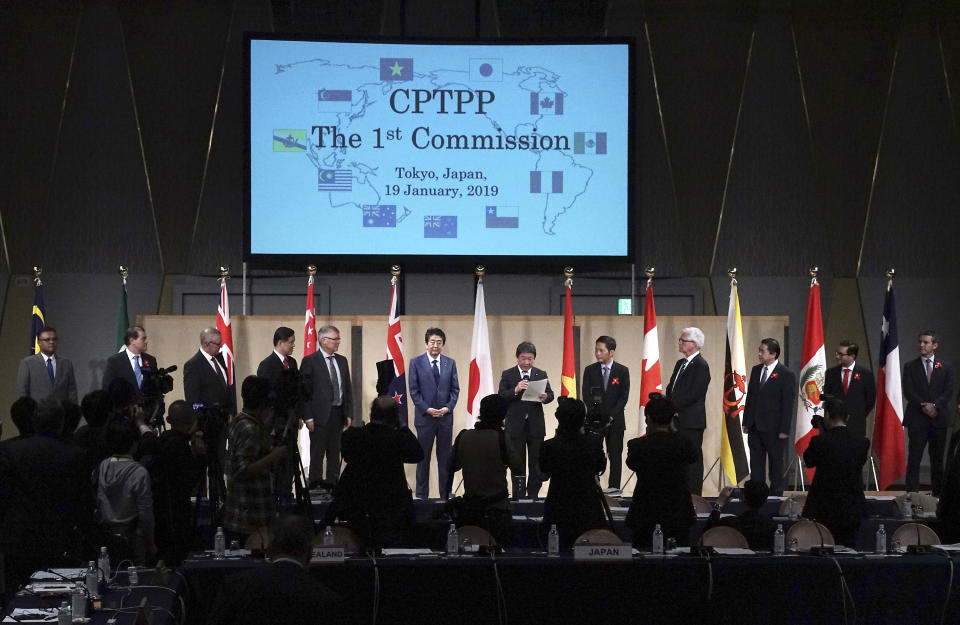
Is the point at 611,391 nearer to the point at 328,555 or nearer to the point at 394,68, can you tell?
the point at 394,68

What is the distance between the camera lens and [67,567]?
5.49 meters

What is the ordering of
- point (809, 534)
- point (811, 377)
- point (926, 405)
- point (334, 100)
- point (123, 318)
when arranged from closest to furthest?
point (809, 534), point (926, 405), point (811, 377), point (123, 318), point (334, 100)

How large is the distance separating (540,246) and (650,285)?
→ 3.93 ft

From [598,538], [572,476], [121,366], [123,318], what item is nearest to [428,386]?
[121,366]

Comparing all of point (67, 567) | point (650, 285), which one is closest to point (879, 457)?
point (650, 285)

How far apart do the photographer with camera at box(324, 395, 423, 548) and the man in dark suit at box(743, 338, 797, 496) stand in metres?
4.18

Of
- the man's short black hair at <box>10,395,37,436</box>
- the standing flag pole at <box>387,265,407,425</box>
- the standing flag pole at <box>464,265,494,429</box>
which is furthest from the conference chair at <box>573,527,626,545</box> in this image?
the standing flag pole at <box>464,265,494,429</box>

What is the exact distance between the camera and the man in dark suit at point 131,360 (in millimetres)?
9547

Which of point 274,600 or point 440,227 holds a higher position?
point 440,227

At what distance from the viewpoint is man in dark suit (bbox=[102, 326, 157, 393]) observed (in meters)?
9.55

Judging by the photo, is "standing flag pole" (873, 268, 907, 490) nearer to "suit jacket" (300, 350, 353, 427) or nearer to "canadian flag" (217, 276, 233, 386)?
"suit jacket" (300, 350, 353, 427)

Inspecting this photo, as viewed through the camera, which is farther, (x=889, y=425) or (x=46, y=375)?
(x=889, y=425)

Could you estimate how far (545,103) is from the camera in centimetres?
1137

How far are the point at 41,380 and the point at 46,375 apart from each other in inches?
2.3
